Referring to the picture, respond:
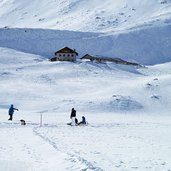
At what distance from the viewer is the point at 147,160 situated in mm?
13289

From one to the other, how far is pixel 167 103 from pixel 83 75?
15.9 metres

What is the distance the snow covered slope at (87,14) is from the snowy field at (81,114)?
148ft

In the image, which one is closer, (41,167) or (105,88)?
(41,167)

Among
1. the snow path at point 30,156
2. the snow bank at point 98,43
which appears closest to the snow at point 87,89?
the snow path at point 30,156

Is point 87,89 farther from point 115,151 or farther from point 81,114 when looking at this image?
point 115,151

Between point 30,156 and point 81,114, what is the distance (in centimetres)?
2450

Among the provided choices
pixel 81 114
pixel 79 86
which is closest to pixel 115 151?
pixel 81 114

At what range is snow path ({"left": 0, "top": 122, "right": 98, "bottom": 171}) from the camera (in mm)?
12531

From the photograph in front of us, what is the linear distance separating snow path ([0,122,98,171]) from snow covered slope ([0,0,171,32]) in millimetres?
102877

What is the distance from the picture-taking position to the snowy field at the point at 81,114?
1345 centimetres

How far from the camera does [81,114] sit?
38.8m

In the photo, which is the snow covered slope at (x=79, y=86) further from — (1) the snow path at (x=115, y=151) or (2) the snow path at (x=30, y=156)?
(2) the snow path at (x=30, y=156)

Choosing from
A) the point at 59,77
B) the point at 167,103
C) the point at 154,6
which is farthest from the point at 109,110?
the point at 154,6

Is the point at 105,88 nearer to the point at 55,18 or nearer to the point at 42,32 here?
the point at 42,32
